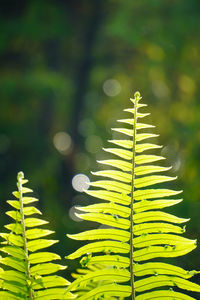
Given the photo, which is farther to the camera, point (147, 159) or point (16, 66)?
point (16, 66)

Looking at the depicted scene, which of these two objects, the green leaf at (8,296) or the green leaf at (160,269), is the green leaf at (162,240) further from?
the green leaf at (8,296)

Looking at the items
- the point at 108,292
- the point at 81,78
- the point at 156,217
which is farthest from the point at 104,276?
the point at 81,78

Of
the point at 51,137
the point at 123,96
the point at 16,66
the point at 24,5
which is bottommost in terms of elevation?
the point at 51,137

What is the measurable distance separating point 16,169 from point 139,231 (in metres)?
7.52

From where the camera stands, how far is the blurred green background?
24.4ft

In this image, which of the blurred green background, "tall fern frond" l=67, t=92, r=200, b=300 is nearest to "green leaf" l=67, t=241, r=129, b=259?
"tall fern frond" l=67, t=92, r=200, b=300

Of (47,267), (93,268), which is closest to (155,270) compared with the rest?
(47,267)

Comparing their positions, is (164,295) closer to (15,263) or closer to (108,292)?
(108,292)

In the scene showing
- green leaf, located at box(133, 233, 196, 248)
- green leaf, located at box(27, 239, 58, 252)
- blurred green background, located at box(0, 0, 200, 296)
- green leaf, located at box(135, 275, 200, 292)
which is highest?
blurred green background, located at box(0, 0, 200, 296)

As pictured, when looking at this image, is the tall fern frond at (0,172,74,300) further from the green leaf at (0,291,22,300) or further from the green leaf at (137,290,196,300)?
the green leaf at (137,290,196,300)

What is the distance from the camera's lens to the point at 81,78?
28.9ft

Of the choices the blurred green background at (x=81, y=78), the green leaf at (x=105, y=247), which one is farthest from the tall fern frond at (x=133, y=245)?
the blurred green background at (x=81, y=78)

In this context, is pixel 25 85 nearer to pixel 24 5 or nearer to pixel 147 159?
pixel 24 5

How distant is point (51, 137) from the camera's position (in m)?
9.05
